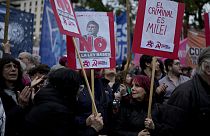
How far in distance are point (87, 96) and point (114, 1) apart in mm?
20248

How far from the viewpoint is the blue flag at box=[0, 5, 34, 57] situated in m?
7.35

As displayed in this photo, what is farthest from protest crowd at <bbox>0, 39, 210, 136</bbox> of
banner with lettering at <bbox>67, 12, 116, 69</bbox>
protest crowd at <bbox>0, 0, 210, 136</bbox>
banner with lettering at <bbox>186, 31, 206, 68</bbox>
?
banner with lettering at <bbox>186, 31, 206, 68</bbox>

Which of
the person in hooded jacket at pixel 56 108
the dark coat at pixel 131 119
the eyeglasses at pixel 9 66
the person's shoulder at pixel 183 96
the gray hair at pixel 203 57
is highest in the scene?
the gray hair at pixel 203 57

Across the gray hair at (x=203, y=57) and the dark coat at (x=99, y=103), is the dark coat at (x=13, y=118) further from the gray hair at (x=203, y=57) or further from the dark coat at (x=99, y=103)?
the gray hair at (x=203, y=57)

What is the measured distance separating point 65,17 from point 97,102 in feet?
3.29

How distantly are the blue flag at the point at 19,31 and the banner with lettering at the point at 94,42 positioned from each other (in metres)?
3.17

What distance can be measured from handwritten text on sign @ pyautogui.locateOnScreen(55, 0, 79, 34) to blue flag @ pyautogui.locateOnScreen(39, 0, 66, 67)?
3790 millimetres

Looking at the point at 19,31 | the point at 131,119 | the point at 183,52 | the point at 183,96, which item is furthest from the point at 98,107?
the point at 183,52

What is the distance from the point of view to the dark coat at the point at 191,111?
8.91 ft

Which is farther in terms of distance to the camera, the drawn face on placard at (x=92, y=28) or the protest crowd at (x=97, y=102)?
the drawn face on placard at (x=92, y=28)

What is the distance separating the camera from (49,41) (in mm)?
8117

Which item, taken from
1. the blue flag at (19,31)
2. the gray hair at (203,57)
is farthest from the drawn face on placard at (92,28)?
the blue flag at (19,31)

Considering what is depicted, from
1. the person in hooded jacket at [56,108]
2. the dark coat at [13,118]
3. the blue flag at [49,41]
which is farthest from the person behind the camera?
the blue flag at [49,41]

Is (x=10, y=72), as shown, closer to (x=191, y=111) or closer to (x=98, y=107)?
(x=98, y=107)
